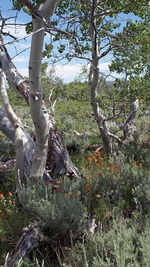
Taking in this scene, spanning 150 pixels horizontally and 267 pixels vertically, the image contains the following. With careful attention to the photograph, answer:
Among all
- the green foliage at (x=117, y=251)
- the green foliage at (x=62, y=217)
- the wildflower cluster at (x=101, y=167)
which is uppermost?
the wildflower cluster at (x=101, y=167)

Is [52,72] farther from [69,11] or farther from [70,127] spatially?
[69,11]

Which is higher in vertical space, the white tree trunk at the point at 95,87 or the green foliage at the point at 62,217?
the white tree trunk at the point at 95,87

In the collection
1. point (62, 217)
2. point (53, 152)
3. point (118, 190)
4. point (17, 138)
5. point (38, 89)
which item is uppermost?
point (38, 89)

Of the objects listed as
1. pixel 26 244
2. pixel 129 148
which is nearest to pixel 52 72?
pixel 129 148

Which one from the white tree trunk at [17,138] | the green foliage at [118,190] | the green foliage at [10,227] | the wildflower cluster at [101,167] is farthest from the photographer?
the wildflower cluster at [101,167]

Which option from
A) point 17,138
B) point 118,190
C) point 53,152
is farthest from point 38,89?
point 53,152

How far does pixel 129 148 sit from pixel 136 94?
67.9 inches

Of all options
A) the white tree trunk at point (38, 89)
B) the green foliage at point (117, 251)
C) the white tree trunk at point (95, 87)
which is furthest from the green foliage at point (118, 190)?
the white tree trunk at point (95, 87)

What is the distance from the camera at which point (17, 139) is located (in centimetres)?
355

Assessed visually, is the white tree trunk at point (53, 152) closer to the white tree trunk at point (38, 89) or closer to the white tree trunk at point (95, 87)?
the white tree trunk at point (38, 89)

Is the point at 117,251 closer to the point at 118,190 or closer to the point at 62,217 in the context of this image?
the point at 62,217

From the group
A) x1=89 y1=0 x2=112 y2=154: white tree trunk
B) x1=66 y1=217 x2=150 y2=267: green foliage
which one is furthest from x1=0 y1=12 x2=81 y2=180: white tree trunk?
x1=66 y1=217 x2=150 y2=267: green foliage

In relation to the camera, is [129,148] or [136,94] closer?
[136,94]

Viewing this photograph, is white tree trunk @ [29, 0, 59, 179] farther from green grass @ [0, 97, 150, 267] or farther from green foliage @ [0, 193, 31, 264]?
green grass @ [0, 97, 150, 267]
